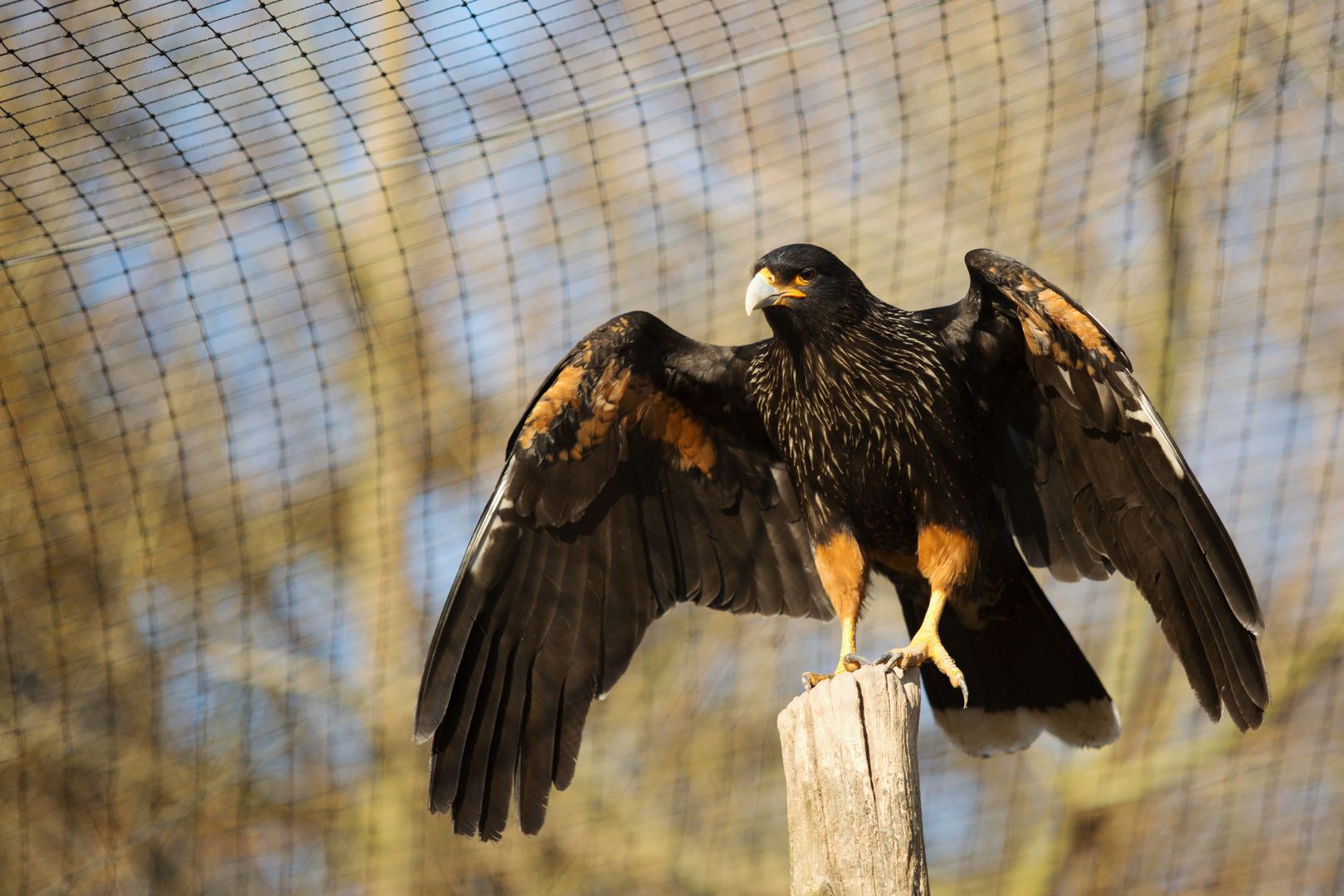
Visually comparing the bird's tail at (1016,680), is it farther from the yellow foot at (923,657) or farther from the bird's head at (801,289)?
the bird's head at (801,289)

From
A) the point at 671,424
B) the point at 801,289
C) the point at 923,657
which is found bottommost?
the point at 923,657

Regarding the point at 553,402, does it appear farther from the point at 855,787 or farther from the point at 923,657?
the point at 855,787

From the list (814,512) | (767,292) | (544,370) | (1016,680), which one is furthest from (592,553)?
(544,370)

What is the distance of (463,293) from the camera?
7336mm

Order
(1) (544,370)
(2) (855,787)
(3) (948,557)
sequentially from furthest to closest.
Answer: (1) (544,370) → (3) (948,557) → (2) (855,787)

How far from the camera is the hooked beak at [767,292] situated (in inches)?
168

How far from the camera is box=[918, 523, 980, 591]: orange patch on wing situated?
4230 millimetres

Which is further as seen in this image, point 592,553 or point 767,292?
point 592,553

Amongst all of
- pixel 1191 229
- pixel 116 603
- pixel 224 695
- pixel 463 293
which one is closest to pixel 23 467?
pixel 116 603

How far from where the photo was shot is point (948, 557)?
4238 mm

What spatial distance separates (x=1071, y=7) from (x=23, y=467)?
17.7 feet

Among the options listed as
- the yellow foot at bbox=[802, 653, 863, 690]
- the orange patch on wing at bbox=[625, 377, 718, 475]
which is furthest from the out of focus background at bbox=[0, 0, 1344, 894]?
the yellow foot at bbox=[802, 653, 863, 690]

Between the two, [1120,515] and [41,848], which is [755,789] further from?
[1120,515]

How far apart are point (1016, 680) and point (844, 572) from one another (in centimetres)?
68
